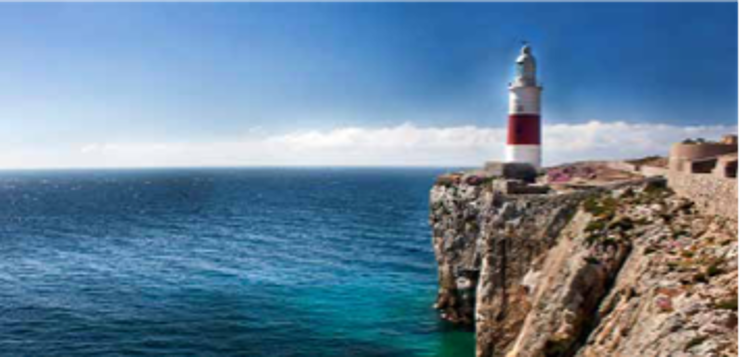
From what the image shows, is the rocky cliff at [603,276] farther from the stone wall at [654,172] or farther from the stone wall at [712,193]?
the stone wall at [654,172]

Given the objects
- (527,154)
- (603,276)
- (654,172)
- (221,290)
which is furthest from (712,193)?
(221,290)

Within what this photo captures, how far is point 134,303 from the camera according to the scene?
48344 millimetres

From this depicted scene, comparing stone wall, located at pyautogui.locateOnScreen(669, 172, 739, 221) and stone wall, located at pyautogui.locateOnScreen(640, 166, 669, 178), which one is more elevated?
stone wall, located at pyautogui.locateOnScreen(640, 166, 669, 178)

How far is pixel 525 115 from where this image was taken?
5141cm

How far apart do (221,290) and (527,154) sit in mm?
31907

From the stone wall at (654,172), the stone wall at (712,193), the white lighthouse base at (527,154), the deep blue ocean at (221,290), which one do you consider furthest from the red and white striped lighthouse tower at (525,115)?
the stone wall at (712,193)

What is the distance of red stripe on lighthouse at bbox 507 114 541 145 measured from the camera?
169 ft

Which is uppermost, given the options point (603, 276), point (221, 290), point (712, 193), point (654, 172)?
point (654, 172)

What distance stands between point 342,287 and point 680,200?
3334 cm

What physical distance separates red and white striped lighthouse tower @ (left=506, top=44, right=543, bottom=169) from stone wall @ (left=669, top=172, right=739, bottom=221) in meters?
20.9

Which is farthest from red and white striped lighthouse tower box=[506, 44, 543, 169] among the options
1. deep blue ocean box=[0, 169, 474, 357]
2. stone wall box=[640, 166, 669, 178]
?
deep blue ocean box=[0, 169, 474, 357]

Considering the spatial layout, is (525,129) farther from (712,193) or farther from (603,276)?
(603,276)

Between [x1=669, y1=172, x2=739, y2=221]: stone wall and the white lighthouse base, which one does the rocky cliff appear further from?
the white lighthouse base

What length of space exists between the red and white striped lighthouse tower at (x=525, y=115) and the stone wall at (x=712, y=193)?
2093cm
